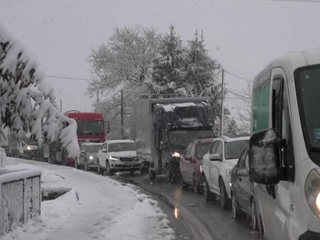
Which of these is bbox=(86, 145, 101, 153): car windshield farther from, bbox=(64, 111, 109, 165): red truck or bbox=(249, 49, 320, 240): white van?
bbox=(249, 49, 320, 240): white van

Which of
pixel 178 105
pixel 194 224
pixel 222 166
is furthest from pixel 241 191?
pixel 178 105

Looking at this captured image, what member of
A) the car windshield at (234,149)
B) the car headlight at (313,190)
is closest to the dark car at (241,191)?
the car windshield at (234,149)

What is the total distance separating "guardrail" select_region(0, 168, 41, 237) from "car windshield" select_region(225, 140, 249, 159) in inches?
206

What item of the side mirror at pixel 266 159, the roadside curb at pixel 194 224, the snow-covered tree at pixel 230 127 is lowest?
the roadside curb at pixel 194 224

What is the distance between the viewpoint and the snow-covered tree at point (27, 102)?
6461mm

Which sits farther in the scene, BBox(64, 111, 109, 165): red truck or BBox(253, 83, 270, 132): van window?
BBox(64, 111, 109, 165): red truck

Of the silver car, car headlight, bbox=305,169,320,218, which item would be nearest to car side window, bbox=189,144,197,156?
car headlight, bbox=305,169,320,218

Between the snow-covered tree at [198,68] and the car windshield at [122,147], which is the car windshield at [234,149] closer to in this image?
the car windshield at [122,147]

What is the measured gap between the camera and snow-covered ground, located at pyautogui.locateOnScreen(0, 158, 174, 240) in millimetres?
8891

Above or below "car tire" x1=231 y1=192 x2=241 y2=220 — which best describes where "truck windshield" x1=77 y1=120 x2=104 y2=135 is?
above

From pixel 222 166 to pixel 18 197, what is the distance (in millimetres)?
5580

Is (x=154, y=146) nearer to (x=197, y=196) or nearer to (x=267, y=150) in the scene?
(x=197, y=196)

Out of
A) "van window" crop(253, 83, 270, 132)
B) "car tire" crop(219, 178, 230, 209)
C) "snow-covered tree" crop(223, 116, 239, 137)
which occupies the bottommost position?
"car tire" crop(219, 178, 230, 209)

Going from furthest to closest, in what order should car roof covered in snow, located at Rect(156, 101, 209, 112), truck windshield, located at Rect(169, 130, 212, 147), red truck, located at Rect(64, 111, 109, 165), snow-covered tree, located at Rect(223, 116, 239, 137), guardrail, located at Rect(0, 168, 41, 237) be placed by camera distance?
snow-covered tree, located at Rect(223, 116, 239, 137)
red truck, located at Rect(64, 111, 109, 165)
car roof covered in snow, located at Rect(156, 101, 209, 112)
truck windshield, located at Rect(169, 130, 212, 147)
guardrail, located at Rect(0, 168, 41, 237)
